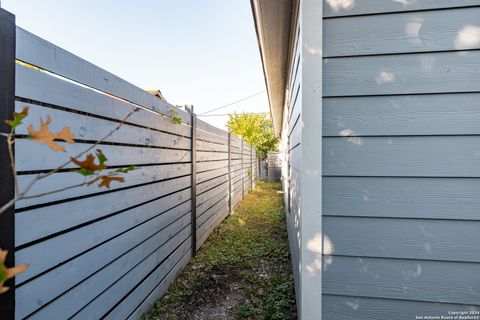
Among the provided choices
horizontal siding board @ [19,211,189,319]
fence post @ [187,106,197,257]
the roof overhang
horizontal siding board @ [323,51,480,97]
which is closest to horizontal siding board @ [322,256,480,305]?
horizontal siding board @ [323,51,480,97]

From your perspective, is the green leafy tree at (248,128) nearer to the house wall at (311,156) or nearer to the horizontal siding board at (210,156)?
the horizontal siding board at (210,156)

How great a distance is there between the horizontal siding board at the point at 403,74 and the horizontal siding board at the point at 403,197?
1.47 ft

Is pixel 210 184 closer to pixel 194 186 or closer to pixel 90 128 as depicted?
pixel 194 186

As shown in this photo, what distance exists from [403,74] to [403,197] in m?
0.61

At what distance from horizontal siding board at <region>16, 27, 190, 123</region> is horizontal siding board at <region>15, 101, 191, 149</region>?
0.19m

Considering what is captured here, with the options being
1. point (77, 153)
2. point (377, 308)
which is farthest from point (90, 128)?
point (377, 308)

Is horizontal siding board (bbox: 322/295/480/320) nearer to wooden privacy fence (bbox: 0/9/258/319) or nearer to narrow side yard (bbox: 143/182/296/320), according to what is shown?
narrow side yard (bbox: 143/182/296/320)

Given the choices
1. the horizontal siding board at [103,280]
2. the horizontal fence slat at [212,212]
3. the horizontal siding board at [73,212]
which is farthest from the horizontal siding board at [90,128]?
the horizontal fence slat at [212,212]

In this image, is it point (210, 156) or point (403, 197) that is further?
point (210, 156)

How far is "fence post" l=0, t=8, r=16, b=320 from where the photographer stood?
2.90 feet

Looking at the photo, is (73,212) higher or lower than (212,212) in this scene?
higher

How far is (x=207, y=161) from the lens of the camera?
146 inches

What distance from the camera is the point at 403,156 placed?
1.23 metres

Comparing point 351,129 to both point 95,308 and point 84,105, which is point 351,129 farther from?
point 95,308
